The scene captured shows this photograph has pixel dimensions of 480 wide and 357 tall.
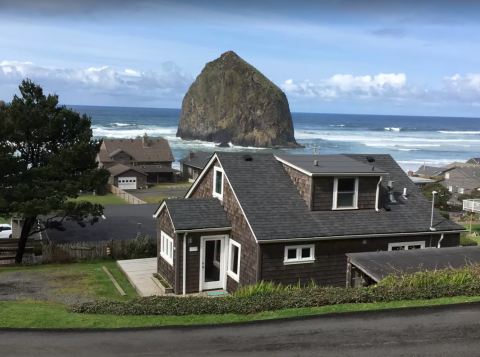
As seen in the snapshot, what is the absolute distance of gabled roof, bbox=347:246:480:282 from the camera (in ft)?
44.7

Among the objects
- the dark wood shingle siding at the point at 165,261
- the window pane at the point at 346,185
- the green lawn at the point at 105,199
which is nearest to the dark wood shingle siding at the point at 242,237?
the dark wood shingle siding at the point at 165,261

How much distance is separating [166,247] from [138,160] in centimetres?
5257

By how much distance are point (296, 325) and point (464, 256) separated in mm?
7577

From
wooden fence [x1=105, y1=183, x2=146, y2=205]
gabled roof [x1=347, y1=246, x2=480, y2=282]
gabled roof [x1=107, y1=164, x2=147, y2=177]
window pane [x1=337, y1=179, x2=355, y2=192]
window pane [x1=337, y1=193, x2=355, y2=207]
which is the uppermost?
window pane [x1=337, y1=179, x2=355, y2=192]

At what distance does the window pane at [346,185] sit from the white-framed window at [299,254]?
2.78 metres

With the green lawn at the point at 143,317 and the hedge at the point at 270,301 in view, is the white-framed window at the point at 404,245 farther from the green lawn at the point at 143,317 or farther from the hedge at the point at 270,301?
the green lawn at the point at 143,317

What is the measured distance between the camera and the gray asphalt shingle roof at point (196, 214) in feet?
58.8

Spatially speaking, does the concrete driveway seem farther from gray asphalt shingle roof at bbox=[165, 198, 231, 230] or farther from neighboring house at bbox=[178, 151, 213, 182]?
gray asphalt shingle roof at bbox=[165, 198, 231, 230]

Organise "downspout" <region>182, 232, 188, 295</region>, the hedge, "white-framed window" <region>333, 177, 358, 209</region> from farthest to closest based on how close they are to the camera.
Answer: "white-framed window" <region>333, 177, 358, 209</region> < "downspout" <region>182, 232, 188, 295</region> < the hedge

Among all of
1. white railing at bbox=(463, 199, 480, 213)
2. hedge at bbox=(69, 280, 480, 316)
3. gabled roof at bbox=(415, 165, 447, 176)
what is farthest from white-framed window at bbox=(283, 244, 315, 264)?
gabled roof at bbox=(415, 165, 447, 176)

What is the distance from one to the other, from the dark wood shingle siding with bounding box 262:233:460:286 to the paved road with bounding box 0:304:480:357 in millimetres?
6072

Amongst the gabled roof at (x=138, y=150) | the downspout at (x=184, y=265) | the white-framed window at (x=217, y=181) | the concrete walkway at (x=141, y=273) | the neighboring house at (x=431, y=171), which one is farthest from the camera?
the neighboring house at (x=431, y=171)

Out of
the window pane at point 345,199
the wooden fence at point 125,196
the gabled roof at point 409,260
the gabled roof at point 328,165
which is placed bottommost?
the wooden fence at point 125,196

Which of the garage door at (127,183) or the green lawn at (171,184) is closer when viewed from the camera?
the garage door at (127,183)
